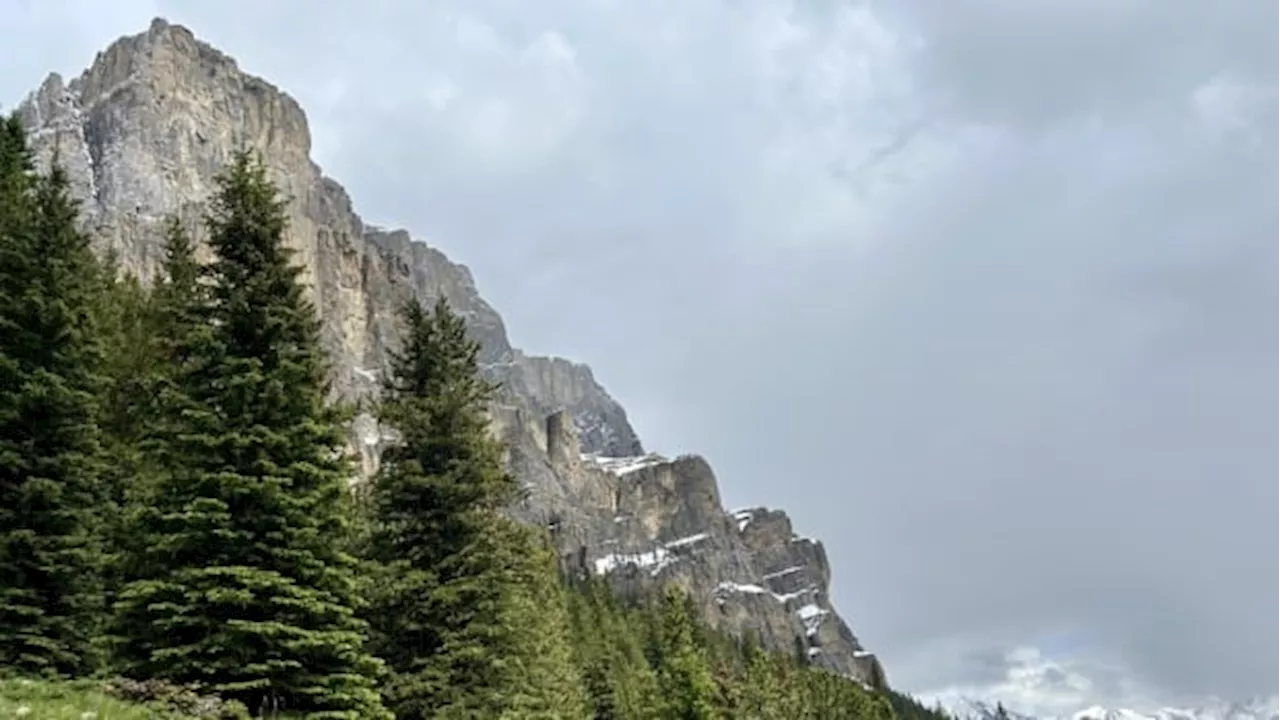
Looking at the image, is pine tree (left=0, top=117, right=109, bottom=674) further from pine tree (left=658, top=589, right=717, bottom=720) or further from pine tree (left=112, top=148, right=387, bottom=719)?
pine tree (left=658, top=589, right=717, bottom=720)

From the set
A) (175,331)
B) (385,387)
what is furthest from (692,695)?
(175,331)

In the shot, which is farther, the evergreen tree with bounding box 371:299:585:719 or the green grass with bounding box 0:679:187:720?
the evergreen tree with bounding box 371:299:585:719

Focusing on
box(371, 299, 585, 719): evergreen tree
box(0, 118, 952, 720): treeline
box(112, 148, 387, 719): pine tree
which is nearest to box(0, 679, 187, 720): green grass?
box(0, 118, 952, 720): treeline

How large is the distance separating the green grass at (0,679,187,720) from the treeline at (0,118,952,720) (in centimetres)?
266

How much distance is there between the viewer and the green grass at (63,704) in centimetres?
1198

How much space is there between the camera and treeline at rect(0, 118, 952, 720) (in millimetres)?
19062

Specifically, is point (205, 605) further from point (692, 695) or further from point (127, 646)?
point (692, 695)

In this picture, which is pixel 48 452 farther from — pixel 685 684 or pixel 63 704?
pixel 685 684

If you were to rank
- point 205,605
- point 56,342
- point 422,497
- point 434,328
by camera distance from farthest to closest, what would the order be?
1. point 434,328
2. point 422,497
3. point 56,342
4. point 205,605

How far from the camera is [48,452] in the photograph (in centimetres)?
2238

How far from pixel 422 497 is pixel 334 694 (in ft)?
24.6

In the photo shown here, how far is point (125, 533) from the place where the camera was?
842 inches

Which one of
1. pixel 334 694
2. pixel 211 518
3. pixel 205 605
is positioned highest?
pixel 211 518

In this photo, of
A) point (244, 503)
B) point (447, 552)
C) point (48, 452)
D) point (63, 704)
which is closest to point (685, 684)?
point (447, 552)
